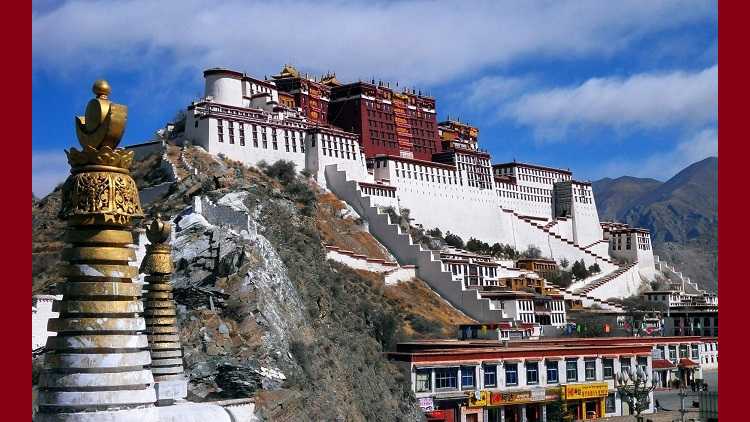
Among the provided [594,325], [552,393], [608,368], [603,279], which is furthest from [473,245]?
[552,393]

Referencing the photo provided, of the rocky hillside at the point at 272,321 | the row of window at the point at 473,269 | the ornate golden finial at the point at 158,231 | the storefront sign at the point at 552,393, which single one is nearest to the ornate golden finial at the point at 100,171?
the ornate golden finial at the point at 158,231

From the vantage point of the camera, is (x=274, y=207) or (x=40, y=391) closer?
(x=40, y=391)

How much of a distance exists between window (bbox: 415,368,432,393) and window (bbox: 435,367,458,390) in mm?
410

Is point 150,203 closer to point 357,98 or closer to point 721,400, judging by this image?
point 357,98

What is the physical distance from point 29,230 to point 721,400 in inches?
211

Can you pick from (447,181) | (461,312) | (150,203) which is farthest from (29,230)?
(447,181)

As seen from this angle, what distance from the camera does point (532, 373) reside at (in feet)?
150

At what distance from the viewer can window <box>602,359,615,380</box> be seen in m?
49.4

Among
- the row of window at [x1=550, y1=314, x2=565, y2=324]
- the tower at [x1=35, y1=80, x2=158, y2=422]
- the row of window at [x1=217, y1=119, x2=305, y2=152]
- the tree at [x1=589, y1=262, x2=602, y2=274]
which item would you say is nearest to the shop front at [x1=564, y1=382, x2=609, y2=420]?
the row of window at [x1=550, y1=314, x2=565, y2=324]

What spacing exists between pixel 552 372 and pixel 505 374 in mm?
3221

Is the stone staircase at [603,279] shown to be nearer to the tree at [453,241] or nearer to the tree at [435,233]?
the tree at [453,241]

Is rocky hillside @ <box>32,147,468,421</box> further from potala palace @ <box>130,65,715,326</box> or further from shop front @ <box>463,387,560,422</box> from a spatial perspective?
potala palace @ <box>130,65,715,326</box>

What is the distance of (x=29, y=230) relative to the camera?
270 inches

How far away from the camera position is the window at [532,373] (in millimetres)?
45750
